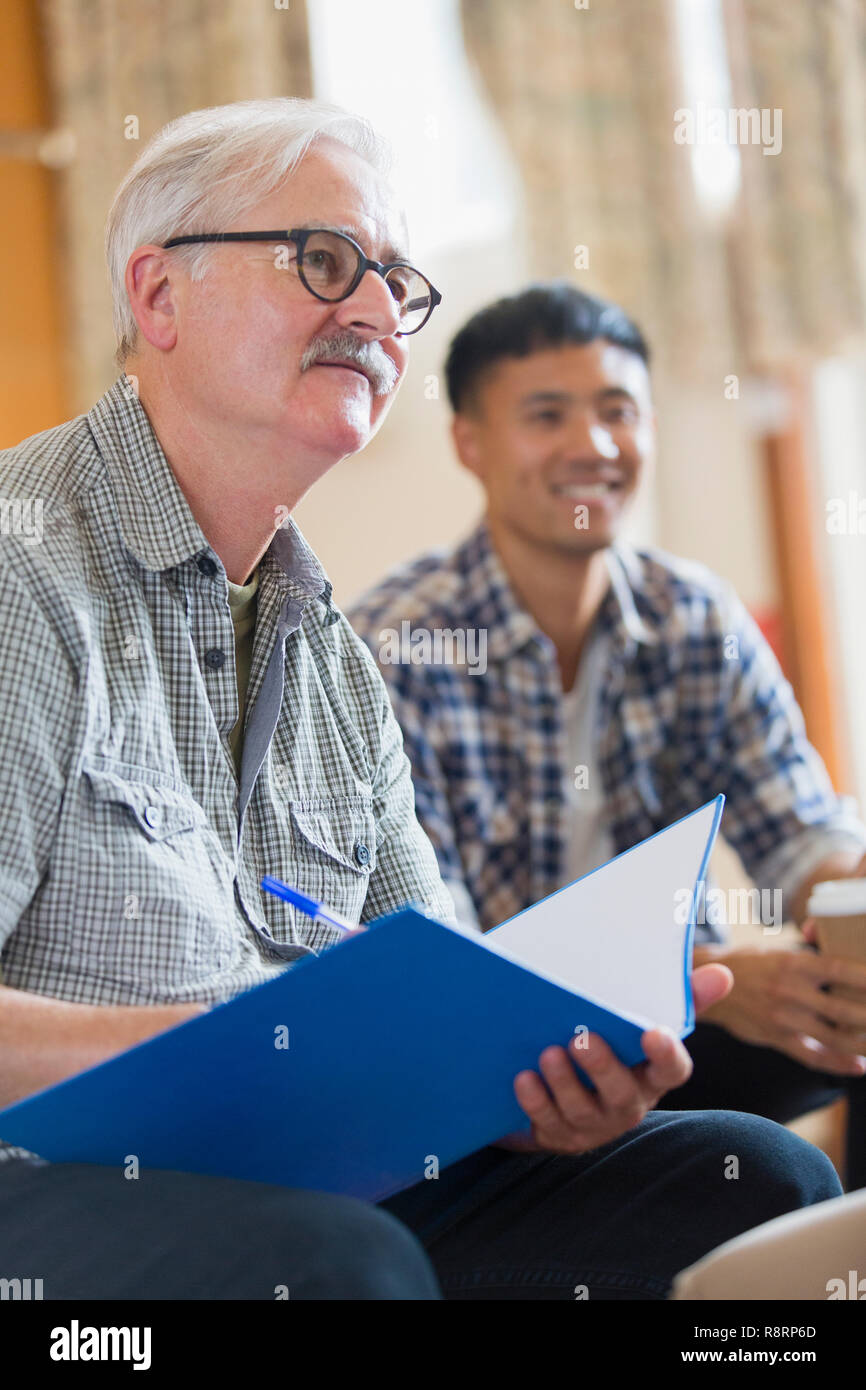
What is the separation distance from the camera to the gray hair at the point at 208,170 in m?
0.95

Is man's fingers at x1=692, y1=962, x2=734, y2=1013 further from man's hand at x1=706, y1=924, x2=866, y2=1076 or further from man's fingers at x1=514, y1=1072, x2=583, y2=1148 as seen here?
man's hand at x1=706, y1=924, x2=866, y2=1076

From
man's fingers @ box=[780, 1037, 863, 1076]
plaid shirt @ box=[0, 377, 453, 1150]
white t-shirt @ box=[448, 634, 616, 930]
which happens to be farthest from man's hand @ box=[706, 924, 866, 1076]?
plaid shirt @ box=[0, 377, 453, 1150]

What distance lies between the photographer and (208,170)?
958mm

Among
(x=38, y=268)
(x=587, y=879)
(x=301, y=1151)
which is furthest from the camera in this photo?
(x=38, y=268)

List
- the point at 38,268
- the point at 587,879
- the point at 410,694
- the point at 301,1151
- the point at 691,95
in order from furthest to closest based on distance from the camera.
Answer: the point at 691,95 → the point at 38,268 → the point at 410,694 → the point at 587,879 → the point at 301,1151

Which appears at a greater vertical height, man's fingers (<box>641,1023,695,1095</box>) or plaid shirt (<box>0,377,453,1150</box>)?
plaid shirt (<box>0,377,453,1150</box>)

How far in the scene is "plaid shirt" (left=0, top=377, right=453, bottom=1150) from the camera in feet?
2.62

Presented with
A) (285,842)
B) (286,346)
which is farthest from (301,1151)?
(286,346)

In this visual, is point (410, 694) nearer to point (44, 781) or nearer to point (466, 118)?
point (44, 781)

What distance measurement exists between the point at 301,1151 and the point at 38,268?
7.74ft

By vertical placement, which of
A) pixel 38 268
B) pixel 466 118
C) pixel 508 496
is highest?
pixel 466 118

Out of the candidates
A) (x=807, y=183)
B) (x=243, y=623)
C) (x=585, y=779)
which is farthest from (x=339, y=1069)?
(x=807, y=183)

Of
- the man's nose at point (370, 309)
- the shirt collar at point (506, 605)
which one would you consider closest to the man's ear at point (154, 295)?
the man's nose at point (370, 309)

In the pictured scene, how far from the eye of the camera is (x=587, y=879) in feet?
3.03
